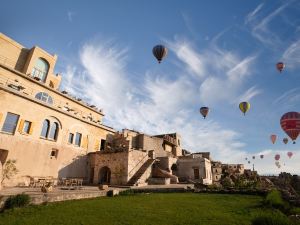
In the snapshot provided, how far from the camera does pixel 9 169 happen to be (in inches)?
719

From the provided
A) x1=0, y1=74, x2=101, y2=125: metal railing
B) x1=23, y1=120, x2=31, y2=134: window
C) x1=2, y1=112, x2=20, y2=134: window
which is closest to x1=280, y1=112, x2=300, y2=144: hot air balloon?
x1=0, y1=74, x2=101, y2=125: metal railing

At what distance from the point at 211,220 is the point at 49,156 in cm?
1959

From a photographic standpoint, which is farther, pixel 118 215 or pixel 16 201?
pixel 16 201

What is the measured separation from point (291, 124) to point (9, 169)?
98.3 feet

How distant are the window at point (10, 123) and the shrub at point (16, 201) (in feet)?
37.4

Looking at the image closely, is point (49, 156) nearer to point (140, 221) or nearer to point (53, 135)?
point (53, 135)

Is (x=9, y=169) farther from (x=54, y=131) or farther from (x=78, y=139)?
(x=78, y=139)

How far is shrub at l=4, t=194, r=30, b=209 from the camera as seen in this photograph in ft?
31.9

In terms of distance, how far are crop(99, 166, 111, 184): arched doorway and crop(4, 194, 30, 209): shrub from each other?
15949 millimetres

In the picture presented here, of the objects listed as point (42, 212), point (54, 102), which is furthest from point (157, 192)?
point (54, 102)

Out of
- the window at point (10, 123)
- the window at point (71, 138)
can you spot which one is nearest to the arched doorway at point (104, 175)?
the window at point (71, 138)

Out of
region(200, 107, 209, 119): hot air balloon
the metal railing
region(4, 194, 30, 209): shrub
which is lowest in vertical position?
region(4, 194, 30, 209): shrub

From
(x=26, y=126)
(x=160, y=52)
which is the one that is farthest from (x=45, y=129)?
(x=160, y=52)

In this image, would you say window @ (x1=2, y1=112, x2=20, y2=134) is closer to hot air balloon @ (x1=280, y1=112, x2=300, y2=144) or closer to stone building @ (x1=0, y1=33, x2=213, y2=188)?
stone building @ (x1=0, y1=33, x2=213, y2=188)
